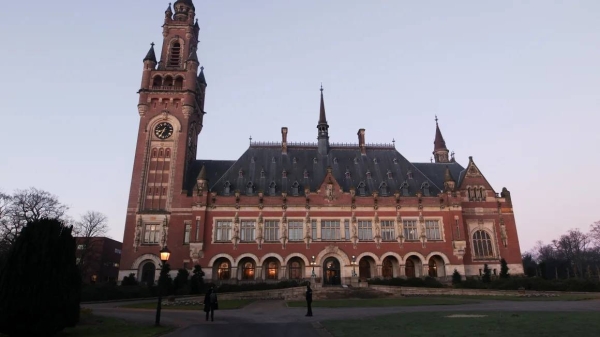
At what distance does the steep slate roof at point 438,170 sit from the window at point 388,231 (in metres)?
11.6

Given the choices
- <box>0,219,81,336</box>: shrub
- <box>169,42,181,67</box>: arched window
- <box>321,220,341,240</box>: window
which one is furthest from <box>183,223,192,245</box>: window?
<box>0,219,81,336</box>: shrub

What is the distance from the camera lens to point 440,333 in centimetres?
1349

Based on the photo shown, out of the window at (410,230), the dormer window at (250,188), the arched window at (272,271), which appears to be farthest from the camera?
the dormer window at (250,188)

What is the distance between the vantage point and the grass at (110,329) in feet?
55.0

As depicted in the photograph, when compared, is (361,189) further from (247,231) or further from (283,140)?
(247,231)

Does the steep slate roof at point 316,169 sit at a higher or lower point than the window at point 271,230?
higher

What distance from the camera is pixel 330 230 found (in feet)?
168

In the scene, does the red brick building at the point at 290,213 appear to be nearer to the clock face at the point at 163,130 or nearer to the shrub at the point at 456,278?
the clock face at the point at 163,130

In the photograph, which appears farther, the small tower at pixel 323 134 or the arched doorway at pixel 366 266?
the small tower at pixel 323 134

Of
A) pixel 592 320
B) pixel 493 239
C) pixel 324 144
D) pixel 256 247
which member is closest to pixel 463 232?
pixel 493 239

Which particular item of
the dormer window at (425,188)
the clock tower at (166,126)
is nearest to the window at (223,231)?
the clock tower at (166,126)

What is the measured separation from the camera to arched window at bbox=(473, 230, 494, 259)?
53000mm

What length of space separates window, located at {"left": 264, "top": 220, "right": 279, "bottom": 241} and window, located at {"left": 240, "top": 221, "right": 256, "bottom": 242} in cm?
172

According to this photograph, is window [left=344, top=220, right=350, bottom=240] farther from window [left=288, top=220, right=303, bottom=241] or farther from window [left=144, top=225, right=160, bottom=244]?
window [left=144, top=225, right=160, bottom=244]
